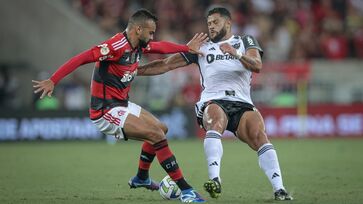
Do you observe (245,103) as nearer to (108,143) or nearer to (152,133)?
(152,133)

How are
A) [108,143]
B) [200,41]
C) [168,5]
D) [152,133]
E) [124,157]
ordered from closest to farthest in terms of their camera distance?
[152,133] → [200,41] → [124,157] → [108,143] → [168,5]

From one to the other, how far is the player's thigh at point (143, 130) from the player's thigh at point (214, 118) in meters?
0.58

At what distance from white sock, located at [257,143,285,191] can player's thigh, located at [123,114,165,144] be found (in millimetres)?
1200

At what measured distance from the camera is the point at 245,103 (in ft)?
31.3

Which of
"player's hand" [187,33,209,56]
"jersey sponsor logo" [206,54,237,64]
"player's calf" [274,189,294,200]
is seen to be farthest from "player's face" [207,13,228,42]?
"player's calf" [274,189,294,200]

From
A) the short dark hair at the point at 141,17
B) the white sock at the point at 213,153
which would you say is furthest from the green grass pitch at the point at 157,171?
the short dark hair at the point at 141,17

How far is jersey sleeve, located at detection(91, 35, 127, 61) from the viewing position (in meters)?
8.86

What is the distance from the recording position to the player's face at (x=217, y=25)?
375 inches

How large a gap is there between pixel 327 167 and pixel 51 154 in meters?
6.31

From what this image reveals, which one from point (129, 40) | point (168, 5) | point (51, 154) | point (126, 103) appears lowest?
point (51, 154)

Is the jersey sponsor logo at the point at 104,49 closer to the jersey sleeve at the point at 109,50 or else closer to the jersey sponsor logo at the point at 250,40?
the jersey sleeve at the point at 109,50

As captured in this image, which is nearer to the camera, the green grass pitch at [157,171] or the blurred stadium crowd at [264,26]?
the green grass pitch at [157,171]

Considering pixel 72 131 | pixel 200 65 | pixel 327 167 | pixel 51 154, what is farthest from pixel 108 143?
pixel 200 65

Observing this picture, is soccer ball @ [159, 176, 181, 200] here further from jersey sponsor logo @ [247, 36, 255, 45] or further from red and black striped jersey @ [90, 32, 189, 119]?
jersey sponsor logo @ [247, 36, 255, 45]
